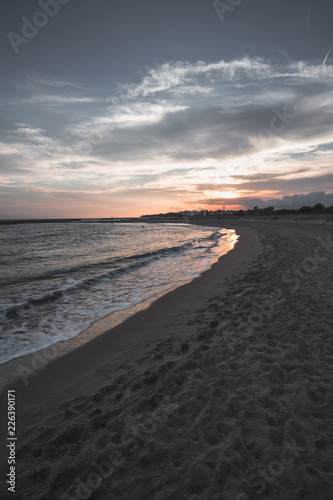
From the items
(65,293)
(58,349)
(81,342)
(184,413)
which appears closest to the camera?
(184,413)

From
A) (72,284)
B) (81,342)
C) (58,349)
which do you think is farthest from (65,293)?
(58,349)

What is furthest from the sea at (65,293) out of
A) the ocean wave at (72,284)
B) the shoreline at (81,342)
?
the shoreline at (81,342)

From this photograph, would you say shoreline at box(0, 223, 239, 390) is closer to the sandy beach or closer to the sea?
the sandy beach

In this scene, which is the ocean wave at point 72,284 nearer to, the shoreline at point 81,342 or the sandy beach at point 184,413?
the shoreline at point 81,342

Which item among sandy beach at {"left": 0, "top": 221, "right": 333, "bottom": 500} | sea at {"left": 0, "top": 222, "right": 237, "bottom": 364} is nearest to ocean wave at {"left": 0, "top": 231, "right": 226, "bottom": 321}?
sea at {"left": 0, "top": 222, "right": 237, "bottom": 364}

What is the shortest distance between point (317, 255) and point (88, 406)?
50.8ft

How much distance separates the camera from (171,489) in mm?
2443

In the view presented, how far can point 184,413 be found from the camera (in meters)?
3.40

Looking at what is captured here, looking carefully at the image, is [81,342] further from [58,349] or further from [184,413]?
[184,413]

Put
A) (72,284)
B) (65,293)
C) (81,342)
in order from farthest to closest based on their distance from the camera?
(72,284)
(65,293)
(81,342)

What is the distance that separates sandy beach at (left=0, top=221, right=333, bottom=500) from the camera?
2512 millimetres

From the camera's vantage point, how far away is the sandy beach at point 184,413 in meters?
2.51

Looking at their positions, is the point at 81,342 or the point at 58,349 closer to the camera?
the point at 58,349

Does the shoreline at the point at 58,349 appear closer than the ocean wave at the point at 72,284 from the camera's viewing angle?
Yes
